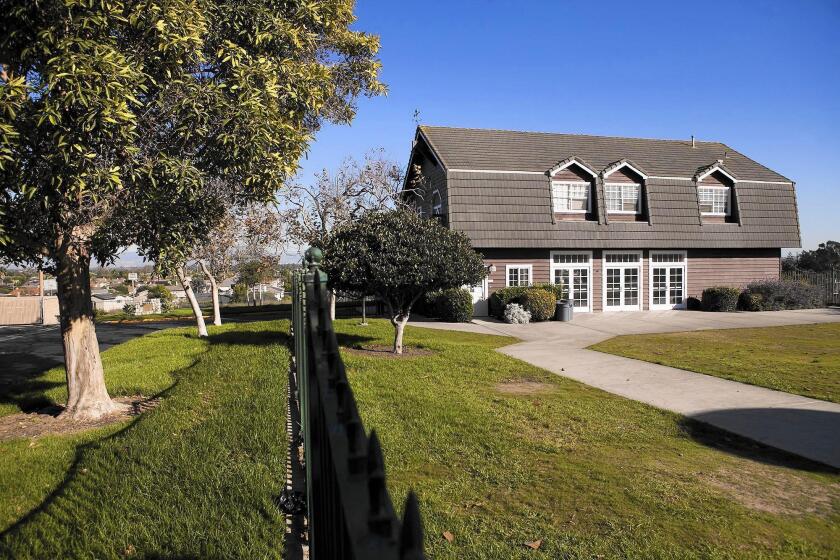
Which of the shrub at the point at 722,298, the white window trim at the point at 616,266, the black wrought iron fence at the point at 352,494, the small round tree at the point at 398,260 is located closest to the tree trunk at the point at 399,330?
the small round tree at the point at 398,260

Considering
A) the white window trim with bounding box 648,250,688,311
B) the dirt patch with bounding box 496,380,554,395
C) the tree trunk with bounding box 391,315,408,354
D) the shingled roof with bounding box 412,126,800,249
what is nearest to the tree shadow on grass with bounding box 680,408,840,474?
the dirt patch with bounding box 496,380,554,395

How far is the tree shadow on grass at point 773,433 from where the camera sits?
6.42m

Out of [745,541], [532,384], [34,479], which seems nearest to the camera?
[745,541]

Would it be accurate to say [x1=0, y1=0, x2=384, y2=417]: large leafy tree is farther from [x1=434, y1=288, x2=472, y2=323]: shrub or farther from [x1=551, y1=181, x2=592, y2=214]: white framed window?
[x1=551, y1=181, x2=592, y2=214]: white framed window

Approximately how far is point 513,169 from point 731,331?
1096 cm

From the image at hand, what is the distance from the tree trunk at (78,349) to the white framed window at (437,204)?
17.9m

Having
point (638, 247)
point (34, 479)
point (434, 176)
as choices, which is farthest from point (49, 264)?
point (638, 247)

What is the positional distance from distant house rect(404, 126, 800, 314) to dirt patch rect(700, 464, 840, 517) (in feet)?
58.5

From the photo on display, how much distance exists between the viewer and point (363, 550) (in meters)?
1.09

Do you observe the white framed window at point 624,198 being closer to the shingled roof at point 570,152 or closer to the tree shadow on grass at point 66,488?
the shingled roof at point 570,152

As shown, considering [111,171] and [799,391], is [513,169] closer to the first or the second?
[799,391]

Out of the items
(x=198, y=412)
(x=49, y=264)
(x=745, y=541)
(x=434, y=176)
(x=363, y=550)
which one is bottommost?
(x=745, y=541)

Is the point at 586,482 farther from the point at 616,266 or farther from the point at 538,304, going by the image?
the point at 616,266

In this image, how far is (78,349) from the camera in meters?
8.48
